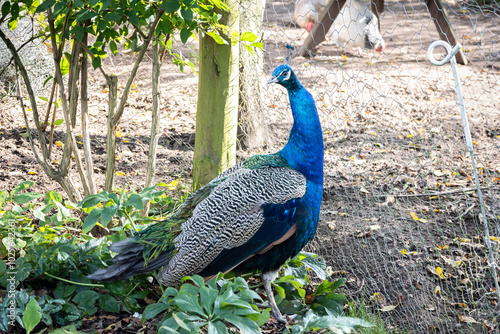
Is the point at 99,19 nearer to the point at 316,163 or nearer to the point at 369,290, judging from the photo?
the point at 316,163

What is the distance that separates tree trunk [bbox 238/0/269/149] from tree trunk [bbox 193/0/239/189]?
547 mm

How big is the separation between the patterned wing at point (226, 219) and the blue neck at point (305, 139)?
93mm

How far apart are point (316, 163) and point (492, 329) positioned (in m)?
1.22

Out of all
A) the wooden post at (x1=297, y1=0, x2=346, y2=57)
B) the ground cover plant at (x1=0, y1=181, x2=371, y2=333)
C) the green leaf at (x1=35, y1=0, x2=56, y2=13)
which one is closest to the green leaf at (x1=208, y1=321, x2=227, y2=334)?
the ground cover plant at (x1=0, y1=181, x2=371, y2=333)

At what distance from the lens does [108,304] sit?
2465 mm

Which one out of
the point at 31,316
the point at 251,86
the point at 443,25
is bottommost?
the point at 31,316

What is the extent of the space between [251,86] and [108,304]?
2.24 metres

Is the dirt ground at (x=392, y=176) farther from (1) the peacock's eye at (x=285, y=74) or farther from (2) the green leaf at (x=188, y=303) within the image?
(2) the green leaf at (x=188, y=303)

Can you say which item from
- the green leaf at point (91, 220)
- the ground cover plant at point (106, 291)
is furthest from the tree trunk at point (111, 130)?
the green leaf at point (91, 220)

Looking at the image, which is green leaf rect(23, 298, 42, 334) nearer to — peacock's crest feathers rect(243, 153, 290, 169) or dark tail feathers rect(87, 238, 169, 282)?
dark tail feathers rect(87, 238, 169, 282)

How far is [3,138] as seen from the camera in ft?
14.2

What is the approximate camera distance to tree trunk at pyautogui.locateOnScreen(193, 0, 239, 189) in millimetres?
3307

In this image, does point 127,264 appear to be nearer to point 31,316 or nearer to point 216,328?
point 31,316

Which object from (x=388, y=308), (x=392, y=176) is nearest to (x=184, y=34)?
(x=388, y=308)
